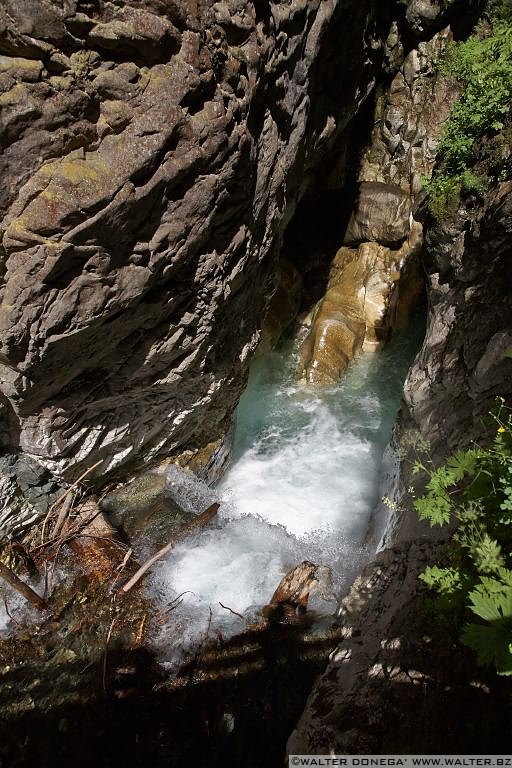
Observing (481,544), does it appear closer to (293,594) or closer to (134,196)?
(293,594)

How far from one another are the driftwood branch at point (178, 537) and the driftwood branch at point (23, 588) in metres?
0.87

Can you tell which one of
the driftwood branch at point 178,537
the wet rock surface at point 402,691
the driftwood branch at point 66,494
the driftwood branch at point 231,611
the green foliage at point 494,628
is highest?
the green foliage at point 494,628

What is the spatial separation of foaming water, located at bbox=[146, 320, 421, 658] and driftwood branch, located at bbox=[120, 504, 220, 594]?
0.12m

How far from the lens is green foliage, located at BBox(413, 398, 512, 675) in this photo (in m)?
2.15

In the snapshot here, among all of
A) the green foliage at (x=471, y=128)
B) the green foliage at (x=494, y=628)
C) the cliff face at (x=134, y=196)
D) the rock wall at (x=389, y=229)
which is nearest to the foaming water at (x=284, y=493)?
the rock wall at (x=389, y=229)

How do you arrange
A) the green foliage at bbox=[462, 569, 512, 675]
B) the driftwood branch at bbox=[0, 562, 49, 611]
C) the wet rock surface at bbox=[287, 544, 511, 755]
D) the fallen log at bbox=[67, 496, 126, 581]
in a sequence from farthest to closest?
1. the fallen log at bbox=[67, 496, 126, 581]
2. the driftwood branch at bbox=[0, 562, 49, 611]
3. the wet rock surface at bbox=[287, 544, 511, 755]
4. the green foliage at bbox=[462, 569, 512, 675]

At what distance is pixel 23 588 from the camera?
4.75 meters

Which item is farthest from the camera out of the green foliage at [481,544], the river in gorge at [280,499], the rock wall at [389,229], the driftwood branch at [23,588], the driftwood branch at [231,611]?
the rock wall at [389,229]

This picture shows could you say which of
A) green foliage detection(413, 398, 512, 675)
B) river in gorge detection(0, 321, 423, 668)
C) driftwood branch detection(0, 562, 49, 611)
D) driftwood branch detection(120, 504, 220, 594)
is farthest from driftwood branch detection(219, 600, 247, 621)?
green foliage detection(413, 398, 512, 675)

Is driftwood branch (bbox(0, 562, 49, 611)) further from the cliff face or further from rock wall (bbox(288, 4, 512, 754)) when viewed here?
rock wall (bbox(288, 4, 512, 754))

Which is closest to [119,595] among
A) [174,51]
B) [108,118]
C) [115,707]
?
[115,707]

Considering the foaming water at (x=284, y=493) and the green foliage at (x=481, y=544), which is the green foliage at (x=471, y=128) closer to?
the green foliage at (x=481, y=544)

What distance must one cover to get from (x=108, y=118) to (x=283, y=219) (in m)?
3.05

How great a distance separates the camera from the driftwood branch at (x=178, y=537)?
16.6ft
